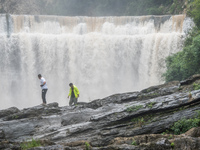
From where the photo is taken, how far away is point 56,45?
31.0 metres

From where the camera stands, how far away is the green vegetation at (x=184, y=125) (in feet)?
30.3

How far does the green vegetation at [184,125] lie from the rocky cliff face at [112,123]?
26 centimetres

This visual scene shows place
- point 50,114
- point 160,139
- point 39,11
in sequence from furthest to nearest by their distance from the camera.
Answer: point 39,11 < point 50,114 < point 160,139

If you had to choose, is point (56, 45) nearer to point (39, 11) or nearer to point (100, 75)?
point (100, 75)

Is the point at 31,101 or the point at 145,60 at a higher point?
the point at 145,60

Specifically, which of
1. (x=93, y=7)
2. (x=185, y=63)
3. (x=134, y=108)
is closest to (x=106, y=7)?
(x=93, y=7)

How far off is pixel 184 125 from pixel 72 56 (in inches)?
909

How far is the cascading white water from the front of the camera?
3030 cm

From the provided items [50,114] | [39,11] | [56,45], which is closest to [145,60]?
[56,45]

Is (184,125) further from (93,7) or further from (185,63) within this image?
(93,7)

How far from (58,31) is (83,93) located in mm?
7136

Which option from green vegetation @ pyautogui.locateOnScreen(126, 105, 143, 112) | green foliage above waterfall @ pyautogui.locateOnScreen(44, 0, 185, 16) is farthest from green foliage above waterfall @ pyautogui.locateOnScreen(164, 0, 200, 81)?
green foliage above waterfall @ pyautogui.locateOnScreen(44, 0, 185, 16)

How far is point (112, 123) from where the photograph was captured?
11.6m

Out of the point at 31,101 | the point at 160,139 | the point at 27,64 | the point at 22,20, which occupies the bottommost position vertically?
the point at 160,139
